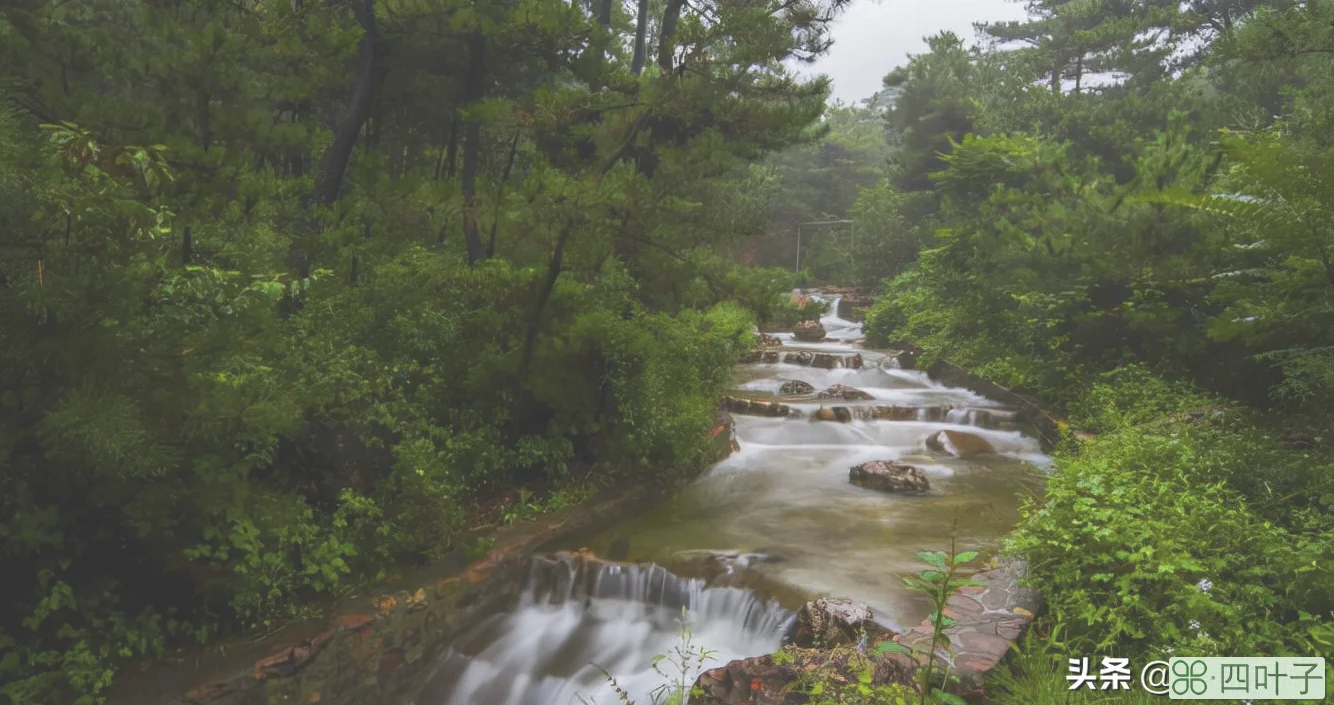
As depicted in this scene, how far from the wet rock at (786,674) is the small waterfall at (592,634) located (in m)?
0.81

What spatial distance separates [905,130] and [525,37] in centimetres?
2349

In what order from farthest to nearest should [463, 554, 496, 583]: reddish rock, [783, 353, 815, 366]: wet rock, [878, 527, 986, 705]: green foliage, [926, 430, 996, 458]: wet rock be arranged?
[783, 353, 815, 366]: wet rock < [926, 430, 996, 458]: wet rock < [463, 554, 496, 583]: reddish rock < [878, 527, 986, 705]: green foliage

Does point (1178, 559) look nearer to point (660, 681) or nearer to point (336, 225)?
point (660, 681)

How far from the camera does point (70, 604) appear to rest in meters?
4.10

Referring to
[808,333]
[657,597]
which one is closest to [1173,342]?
[657,597]

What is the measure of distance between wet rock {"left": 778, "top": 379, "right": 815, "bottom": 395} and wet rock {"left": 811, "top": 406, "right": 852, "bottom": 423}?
2.11 m

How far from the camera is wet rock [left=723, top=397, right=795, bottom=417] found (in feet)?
40.4

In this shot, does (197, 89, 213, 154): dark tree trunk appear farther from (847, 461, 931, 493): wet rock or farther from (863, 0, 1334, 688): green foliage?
(847, 461, 931, 493): wet rock

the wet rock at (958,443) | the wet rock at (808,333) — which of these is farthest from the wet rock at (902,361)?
the wet rock at (958,443)

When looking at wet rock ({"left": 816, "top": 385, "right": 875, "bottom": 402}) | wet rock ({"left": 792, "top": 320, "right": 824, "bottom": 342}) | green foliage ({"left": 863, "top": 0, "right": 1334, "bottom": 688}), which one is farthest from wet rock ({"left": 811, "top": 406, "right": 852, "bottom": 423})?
wet rock ({"left": 792, "top": 320, "right": 824, "bottom": 342})

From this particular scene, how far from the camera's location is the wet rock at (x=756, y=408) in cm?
1233

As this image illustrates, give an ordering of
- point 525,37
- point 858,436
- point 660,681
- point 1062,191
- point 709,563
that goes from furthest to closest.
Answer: point 1062,191 < point 858,436 < point 525,37 < point 709,563 < point 660,681

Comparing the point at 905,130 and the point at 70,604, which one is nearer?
the point at 70,604

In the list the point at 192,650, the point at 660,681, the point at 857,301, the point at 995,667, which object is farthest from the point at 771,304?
the point at 857,301
